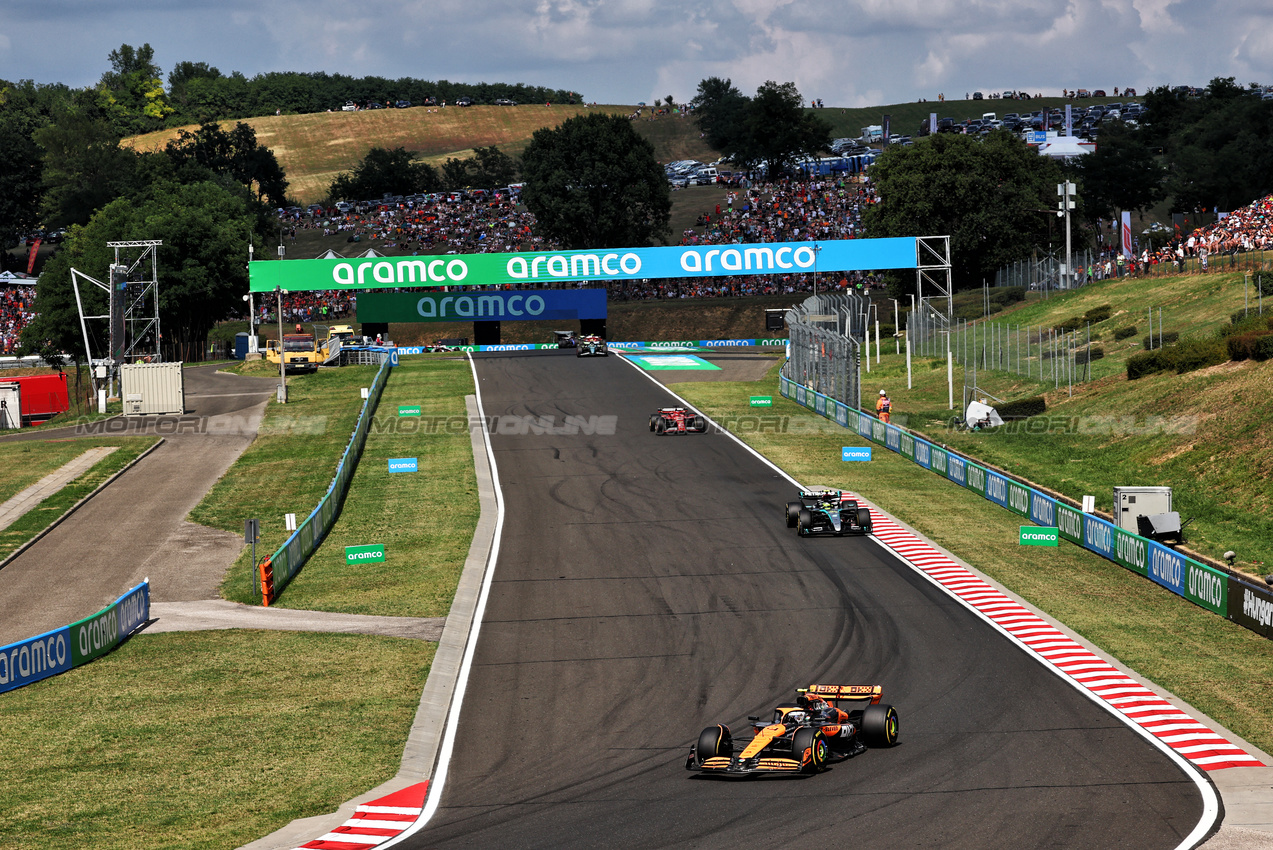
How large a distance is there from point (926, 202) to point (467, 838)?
256ft

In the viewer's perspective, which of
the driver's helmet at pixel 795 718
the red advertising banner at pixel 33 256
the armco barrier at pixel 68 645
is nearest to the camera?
the driver's helmet at pixel 795 718

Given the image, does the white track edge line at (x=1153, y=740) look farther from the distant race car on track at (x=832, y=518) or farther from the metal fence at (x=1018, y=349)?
the metal fence at (x=1018, y=349)

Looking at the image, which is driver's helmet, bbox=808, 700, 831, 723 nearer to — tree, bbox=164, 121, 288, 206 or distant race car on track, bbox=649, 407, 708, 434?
distant race car on track, bbox=649, 407, 708, 434

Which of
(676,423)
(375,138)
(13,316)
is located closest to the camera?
(676,423)

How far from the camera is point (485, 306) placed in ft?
265

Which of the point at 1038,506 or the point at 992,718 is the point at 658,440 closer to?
the point at 1038,506

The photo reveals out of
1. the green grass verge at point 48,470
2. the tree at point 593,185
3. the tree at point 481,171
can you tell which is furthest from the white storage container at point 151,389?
the tree at point 481,171

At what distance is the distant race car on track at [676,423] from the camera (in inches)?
1903

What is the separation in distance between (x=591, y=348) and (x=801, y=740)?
58.2 m

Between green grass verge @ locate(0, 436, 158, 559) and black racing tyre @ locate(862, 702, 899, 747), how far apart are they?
25.3 meters

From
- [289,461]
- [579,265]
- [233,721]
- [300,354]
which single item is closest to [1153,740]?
[233,721]

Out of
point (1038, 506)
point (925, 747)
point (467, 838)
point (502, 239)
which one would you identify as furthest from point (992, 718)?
point (502, 239)

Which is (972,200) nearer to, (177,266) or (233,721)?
(177,266)

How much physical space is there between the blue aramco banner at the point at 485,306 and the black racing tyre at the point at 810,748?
6521 centimetres
